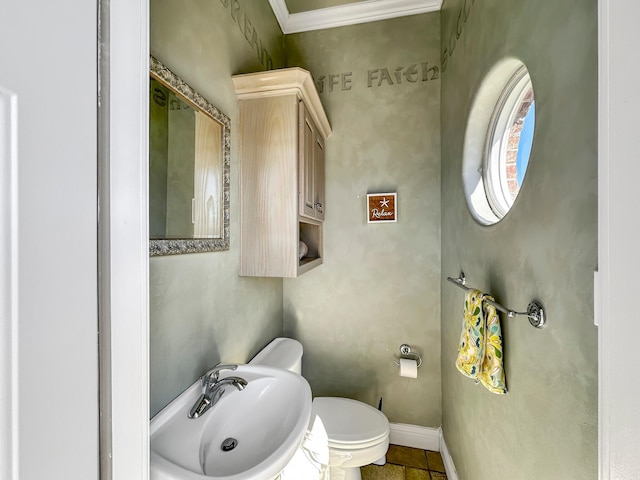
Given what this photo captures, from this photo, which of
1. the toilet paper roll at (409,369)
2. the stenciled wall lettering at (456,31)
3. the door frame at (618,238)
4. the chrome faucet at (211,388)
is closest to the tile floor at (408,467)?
the toilet paper roll at (409,369)

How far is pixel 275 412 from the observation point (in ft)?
3.21

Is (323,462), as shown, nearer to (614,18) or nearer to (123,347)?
(123,347)

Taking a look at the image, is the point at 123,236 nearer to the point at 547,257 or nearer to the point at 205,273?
the point at 205,273

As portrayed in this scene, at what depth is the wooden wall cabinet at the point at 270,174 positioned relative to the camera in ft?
→ 4.23

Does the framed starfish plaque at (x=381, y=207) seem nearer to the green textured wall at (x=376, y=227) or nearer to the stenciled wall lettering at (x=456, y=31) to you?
the green textured wall at (x=376, y=227)

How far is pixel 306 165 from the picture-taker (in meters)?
1.44

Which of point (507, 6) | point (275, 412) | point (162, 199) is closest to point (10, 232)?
point (162, 199)

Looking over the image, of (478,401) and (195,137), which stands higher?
(195,137)

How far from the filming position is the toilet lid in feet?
4.56

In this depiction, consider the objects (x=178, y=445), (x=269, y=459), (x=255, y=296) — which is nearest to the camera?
(x=269, y=459)

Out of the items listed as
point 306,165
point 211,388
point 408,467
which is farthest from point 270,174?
point 408,467

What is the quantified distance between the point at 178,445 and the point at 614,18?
137cm

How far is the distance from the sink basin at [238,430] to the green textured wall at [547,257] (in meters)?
0.67

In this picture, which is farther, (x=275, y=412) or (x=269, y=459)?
(x=275, y=412)
